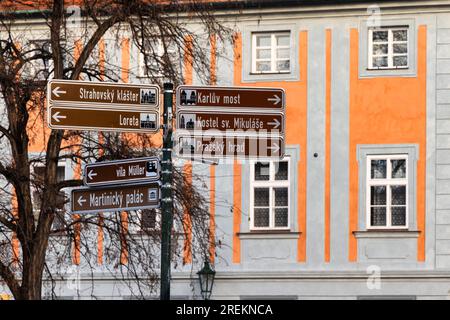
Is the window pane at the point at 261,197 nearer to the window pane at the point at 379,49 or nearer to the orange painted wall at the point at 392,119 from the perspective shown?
the orange painted wall at the point at 392,119

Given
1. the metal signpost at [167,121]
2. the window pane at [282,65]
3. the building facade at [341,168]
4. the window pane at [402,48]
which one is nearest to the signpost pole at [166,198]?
the metal signpost at [167,121]

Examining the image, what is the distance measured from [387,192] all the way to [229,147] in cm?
1549

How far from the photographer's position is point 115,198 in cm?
1084

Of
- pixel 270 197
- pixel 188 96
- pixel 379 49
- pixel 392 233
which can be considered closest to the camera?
pixel 188 96

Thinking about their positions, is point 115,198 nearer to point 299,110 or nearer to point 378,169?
point 378,169

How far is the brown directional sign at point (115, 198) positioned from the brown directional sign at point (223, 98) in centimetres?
74

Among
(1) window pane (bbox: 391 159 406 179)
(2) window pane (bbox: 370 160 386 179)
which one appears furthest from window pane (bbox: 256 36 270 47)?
(1) window pane (bbox: 391 159 406 179)

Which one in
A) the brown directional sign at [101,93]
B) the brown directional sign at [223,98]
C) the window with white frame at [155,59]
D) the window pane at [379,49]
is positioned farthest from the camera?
the window pane at [379,49]

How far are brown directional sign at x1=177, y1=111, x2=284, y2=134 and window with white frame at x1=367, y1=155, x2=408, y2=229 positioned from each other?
1516 centimetres

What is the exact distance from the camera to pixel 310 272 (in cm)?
2588

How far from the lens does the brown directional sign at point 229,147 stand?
33.9 ft

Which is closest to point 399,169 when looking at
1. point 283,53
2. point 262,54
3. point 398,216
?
point 398,216
